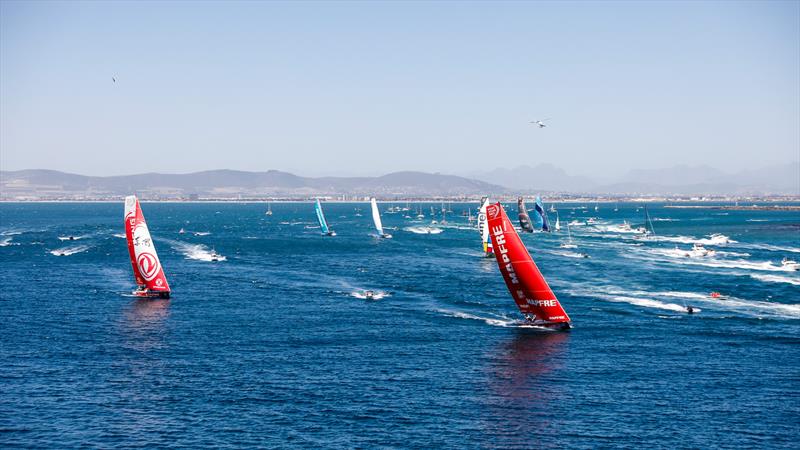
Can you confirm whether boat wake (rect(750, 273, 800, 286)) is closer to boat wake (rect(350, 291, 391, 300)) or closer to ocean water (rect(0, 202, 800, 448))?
ocean water (rect(0, 202, 800, 448))

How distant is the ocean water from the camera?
52375 mm

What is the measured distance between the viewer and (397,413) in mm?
55656

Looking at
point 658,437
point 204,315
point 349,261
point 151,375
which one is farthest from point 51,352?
point 349,261

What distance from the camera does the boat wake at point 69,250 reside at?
169375mm

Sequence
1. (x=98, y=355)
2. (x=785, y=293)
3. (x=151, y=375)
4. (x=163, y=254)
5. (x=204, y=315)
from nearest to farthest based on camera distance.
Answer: (x=151, y=375)
(x=98, y=355)
(x=204, y=315)
(x=785, y=293)
(x=163, y=254)

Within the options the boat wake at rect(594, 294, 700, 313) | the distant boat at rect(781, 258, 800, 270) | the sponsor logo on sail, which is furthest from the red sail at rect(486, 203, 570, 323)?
the distant boat at rect(781, 258, 800, 270)

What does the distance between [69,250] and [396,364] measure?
130m

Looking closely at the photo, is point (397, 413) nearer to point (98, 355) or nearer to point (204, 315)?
point (98, 355)

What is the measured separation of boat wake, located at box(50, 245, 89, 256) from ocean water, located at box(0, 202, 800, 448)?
140 feet

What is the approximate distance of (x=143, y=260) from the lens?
350 ft

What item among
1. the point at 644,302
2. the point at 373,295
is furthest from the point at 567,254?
the point at 373,295

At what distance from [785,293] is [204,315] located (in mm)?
76030

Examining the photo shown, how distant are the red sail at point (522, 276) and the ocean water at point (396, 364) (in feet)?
11.2

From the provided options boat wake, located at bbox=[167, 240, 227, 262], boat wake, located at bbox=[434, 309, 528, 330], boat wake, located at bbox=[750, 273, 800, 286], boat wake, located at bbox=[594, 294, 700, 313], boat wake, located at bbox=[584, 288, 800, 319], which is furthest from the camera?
boat wake, located at bbox=[167, 240, 227, 262]
